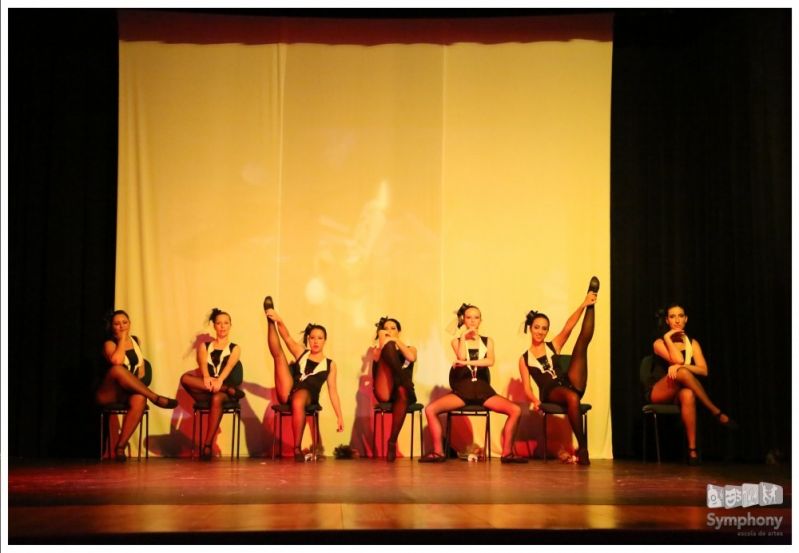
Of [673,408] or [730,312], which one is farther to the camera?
[730,312]

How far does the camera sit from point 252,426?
24.1ft

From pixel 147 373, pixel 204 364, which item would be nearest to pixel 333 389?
pixel 204 364

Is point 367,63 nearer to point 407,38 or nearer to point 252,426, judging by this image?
point 407,38

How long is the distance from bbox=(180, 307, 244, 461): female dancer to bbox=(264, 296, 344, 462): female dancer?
278 mm

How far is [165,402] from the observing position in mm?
6719

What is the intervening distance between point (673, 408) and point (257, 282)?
10.3 ft

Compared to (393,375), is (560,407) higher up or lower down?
lower down

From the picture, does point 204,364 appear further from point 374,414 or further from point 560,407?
point 560,407

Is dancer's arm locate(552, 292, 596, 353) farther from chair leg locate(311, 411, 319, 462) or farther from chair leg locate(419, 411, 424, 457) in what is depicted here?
chair leg locate(311, 411, 319, 462)

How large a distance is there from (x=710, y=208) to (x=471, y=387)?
2.32 meters

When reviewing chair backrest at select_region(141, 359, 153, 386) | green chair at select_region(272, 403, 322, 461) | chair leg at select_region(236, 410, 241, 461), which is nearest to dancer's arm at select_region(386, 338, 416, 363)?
green chair at select_region(272, 403, 322, 461)

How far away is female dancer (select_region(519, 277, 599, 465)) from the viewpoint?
21.7 feet

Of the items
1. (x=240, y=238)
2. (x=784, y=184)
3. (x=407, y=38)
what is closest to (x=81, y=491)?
(x=240, y=238)

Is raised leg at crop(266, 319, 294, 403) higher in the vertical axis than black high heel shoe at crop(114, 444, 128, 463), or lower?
higher
